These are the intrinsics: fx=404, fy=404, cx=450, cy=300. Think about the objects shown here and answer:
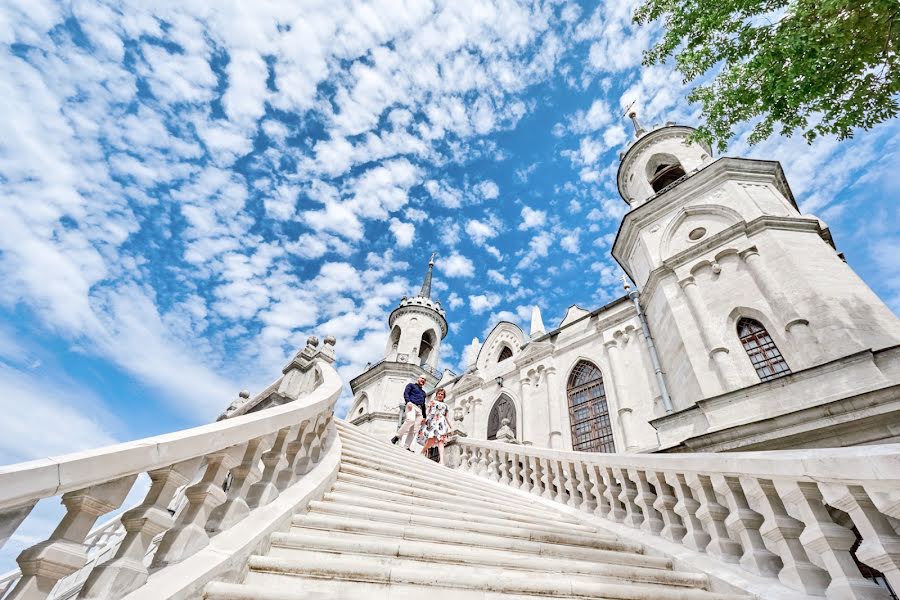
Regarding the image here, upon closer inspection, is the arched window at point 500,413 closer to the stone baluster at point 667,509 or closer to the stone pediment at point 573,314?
the stone pediment at point 573,314

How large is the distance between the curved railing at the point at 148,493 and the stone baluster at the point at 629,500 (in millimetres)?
4052

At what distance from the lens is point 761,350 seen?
991cm

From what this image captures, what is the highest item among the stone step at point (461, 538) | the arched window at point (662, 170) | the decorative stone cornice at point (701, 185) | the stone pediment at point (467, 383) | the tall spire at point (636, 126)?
the tall spire at point (636, 126)

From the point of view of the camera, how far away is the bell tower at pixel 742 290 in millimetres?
8719

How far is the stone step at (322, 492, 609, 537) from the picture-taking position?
14.8 feet

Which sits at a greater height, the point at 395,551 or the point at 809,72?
the point at 809,72

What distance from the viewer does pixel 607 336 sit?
48.6 ft

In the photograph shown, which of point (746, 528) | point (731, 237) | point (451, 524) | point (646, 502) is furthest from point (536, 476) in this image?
point (731, 237)

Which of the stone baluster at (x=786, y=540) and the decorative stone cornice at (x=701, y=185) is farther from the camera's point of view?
the decorative stone cornice at (x=701, y=185)

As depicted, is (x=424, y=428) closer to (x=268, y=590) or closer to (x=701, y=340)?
(x=701, y=340)

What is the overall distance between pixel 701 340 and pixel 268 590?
1126cm

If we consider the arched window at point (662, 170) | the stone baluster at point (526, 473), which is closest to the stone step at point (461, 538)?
the stone baluster at point (526, 473)

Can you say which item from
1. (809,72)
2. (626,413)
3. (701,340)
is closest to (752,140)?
(809,72)

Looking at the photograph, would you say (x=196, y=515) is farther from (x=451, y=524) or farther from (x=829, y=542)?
(x=829, y=542)
